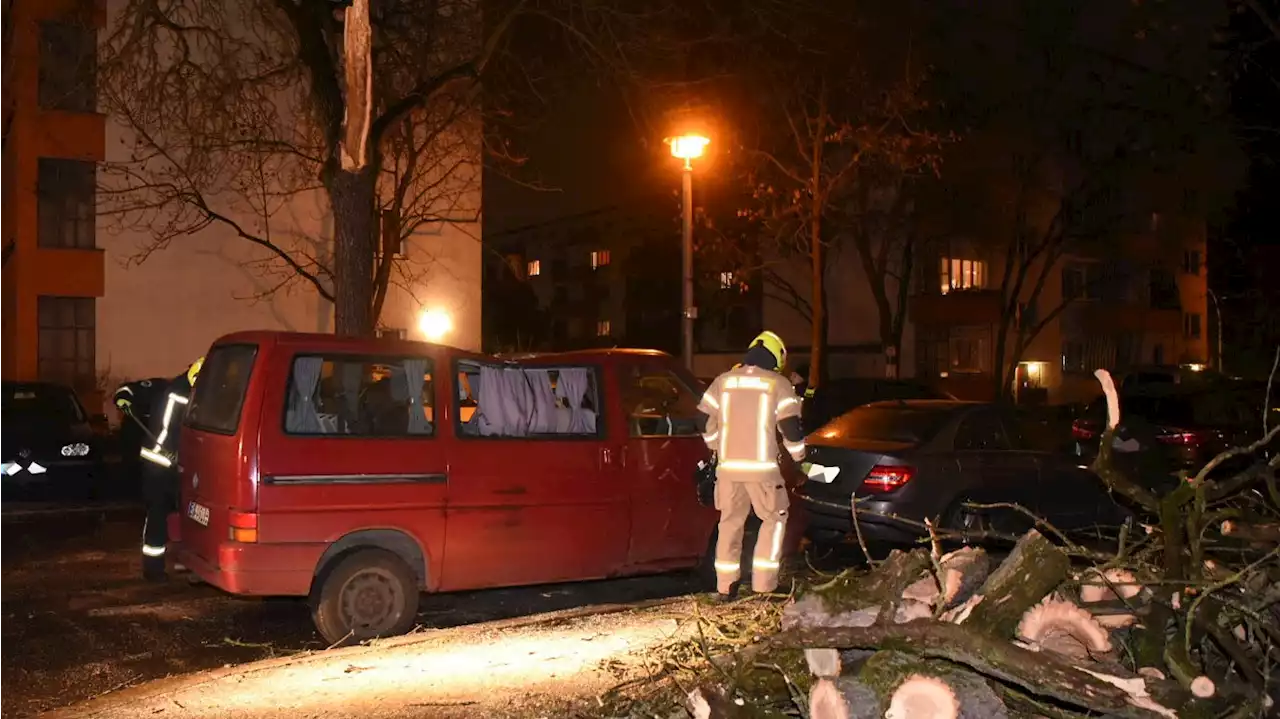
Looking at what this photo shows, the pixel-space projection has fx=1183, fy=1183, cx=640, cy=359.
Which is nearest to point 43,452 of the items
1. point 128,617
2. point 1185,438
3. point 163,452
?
point 163,452

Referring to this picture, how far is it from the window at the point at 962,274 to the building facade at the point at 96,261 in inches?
795

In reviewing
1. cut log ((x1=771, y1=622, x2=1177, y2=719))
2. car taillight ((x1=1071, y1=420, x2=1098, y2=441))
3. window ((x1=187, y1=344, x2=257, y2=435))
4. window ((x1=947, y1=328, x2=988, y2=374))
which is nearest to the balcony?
window ((x1=947, y1=328, x2=988, y2=374))

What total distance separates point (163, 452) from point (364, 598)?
245cm

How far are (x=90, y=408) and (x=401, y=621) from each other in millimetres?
20834

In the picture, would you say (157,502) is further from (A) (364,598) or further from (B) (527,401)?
(B) (527,401)

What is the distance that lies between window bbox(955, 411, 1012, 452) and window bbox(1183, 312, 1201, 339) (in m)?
41.7

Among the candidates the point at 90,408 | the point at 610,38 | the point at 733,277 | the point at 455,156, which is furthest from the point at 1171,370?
the point at 90,408

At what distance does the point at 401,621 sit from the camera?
288 inches

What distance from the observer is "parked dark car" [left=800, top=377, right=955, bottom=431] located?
21.5 metres

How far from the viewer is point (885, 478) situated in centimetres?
973

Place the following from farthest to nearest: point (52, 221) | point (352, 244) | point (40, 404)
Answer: point (52, 221)
point (40, 404)
point (352, 244)

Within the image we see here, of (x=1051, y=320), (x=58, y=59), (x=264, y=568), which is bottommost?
(x=264, y=568)

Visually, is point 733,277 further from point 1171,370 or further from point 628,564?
point 628,564

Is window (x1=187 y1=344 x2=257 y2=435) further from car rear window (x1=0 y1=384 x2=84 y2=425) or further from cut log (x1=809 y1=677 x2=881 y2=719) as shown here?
car rear window (x1=0 y1=384 x2=84 y2=425)
